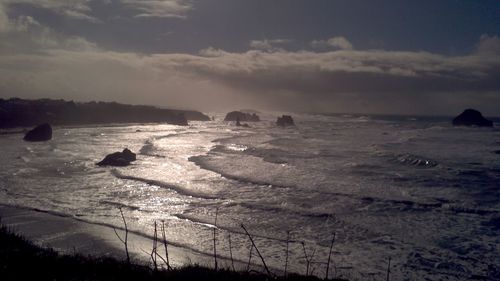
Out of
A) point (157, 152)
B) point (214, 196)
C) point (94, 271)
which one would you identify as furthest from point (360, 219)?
point (157, 152)

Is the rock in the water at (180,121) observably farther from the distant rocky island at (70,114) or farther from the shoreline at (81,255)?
the shoreline at (81,255)

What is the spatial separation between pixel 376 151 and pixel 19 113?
61.3 meters

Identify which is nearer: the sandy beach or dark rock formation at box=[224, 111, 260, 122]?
the sandy beach

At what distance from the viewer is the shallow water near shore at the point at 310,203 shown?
10953 millimetres

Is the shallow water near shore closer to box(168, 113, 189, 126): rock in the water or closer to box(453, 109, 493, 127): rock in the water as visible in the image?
box(453, 109, 493, 127): rock in the water

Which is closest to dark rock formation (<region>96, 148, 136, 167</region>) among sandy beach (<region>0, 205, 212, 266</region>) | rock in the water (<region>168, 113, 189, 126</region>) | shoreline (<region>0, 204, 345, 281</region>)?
shoreline (<region>0, 204, 345, 281</region>)

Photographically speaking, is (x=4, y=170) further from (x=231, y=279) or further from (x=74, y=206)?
(x=231, y=279)

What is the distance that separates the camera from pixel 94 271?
7.38 metres

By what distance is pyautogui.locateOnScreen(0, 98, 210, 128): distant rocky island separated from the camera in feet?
229

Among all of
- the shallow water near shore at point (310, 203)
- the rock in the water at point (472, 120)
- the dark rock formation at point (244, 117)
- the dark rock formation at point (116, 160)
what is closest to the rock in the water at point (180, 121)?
the dark rock formation at point (244, 117)

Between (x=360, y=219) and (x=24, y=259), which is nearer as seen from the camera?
(x=24, y=259)

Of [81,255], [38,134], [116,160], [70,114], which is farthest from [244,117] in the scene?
[81,255]

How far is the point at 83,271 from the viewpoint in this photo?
737cm

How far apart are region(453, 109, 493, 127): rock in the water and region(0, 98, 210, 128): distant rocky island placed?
2179 inches
